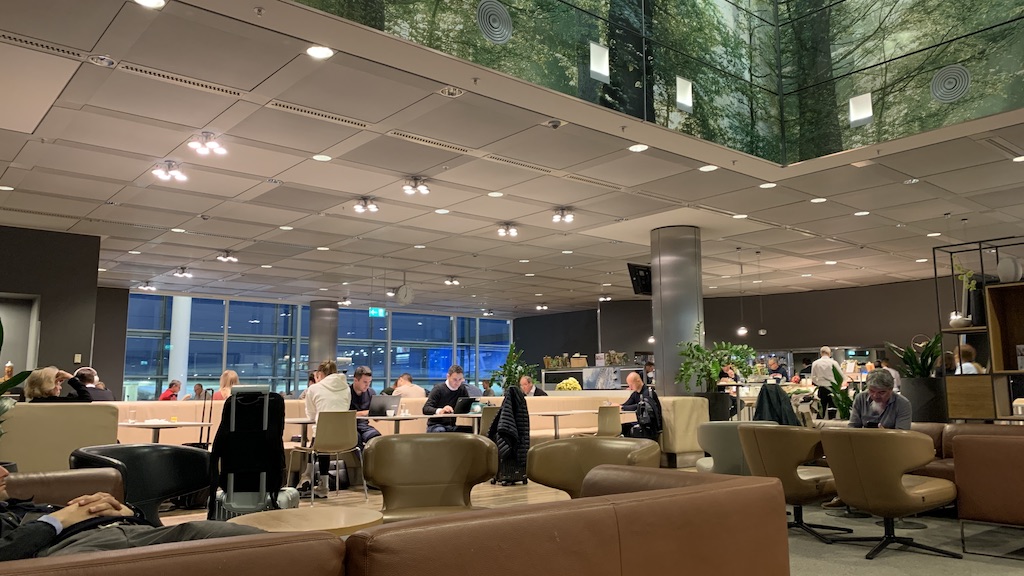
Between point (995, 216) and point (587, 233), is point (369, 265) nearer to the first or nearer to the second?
point (587, 233)

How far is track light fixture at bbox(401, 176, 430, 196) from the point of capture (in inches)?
314

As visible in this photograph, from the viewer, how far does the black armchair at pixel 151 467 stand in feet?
11.3

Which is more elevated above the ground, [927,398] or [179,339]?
[179,339]

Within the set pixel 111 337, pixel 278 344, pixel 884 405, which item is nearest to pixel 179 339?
pixel 278 344

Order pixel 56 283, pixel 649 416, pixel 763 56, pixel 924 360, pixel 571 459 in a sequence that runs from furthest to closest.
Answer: pixel 56 283 → pixel 649 416 → pixel 763 56 → pixel 924 360 → pixel 571 459

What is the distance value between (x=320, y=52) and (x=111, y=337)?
12658 mm

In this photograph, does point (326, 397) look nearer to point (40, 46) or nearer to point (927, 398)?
point (40, 46)

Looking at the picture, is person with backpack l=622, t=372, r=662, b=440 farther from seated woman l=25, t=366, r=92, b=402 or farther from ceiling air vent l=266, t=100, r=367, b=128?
seated woman l=25, t=366, r=92, b=402

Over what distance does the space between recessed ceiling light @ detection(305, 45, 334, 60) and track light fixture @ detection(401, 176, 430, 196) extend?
2874 millimetres

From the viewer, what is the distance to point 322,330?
1792 centimetres

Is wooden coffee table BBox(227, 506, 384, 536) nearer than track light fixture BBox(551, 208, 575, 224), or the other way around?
wooden coffee table BBox(227, 506, 384, 536)

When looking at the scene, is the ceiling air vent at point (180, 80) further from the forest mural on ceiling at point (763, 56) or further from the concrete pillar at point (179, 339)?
the concrete pillar at point (179, 339)

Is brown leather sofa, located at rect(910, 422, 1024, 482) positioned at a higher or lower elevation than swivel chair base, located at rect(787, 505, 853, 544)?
higher

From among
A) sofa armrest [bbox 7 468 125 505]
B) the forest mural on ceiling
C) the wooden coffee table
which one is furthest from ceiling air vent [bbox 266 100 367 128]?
the wooden coffee table
